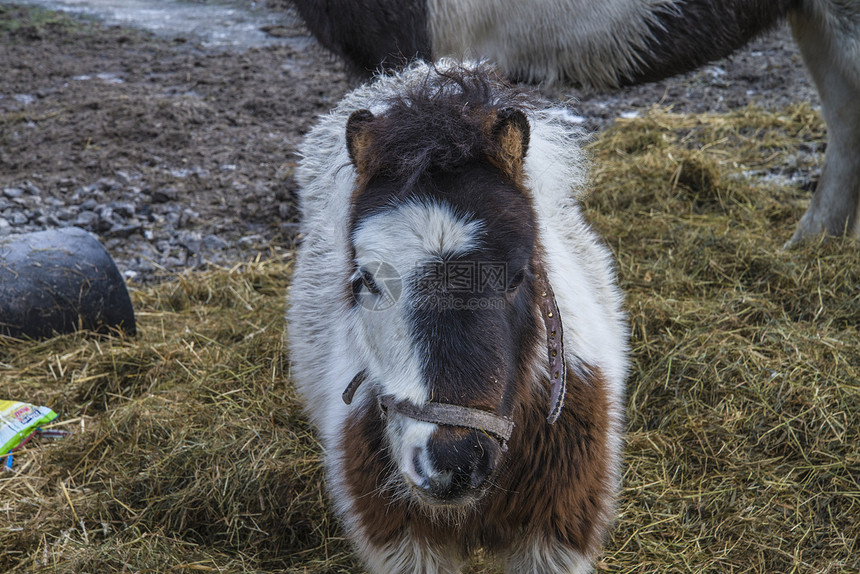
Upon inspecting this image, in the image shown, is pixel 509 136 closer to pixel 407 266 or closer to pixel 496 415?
pixel 407 266

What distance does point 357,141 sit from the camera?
2145 millimetres

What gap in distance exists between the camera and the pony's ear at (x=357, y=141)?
2.13 metres

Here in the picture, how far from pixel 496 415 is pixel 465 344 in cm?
21

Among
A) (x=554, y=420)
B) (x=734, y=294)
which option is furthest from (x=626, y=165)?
(x=554, y=420)

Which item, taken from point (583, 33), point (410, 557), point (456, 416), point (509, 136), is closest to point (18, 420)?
point (410, 557)

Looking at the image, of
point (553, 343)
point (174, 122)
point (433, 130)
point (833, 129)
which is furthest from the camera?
point (174, 122)

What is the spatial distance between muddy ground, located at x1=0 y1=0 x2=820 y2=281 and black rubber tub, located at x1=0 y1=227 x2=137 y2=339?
2.49ft

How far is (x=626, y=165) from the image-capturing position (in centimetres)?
564

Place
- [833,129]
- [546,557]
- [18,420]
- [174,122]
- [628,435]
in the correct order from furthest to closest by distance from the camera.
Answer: [174,122] < [833,129] < [18,420] < [628,435] < [546,557]

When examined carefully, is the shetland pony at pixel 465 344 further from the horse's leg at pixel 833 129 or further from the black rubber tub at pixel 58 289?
the horse's leg at pixel 833 129

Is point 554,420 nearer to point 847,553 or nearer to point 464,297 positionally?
point 464,297

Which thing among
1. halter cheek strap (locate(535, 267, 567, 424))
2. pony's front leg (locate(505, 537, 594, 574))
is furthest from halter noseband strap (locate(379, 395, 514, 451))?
pony's front leg (locate(505, 537, 594, 574))

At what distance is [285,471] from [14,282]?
2.11 meters

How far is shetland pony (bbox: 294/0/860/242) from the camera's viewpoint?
13.5ft
